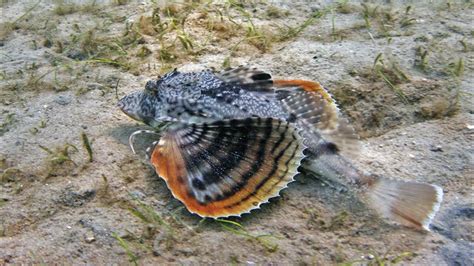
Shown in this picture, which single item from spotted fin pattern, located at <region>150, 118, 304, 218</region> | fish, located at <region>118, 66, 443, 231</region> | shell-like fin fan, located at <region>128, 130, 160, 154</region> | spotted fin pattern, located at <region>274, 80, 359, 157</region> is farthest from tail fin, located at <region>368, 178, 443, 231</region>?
shell-like fin fan, located at <region>128, 130, 160, 154</region>

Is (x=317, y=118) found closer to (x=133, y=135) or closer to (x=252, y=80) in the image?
(x=252, y=80)

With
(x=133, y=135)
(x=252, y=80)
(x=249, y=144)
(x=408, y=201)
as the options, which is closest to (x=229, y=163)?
(x=249, y=144)

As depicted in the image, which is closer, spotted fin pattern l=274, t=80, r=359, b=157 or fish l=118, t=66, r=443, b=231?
fish l=118, t=66, r=443, b=231

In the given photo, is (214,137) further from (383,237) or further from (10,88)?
(10,88)

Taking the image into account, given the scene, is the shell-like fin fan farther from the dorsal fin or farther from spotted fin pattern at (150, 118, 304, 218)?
the dorsal fin

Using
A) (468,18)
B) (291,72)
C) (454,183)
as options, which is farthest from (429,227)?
(468,18)

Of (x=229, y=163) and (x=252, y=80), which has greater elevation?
(x=252, y=80)

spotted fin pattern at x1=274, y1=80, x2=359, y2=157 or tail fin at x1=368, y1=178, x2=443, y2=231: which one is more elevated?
spotted fin pattern at x1=274, y1=80, x2=359, y2=157
